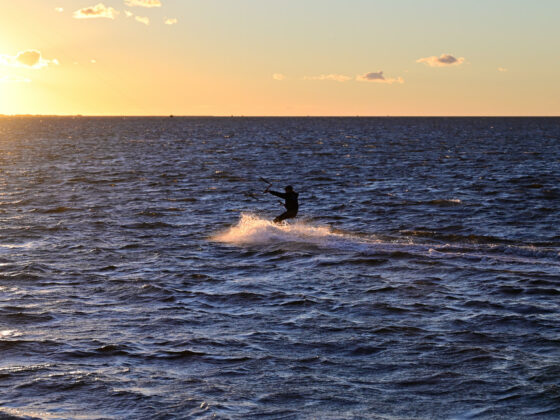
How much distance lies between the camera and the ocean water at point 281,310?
11.3 m

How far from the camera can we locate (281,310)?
53.7 ft

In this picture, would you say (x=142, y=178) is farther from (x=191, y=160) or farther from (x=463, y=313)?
(x=463, y=313)

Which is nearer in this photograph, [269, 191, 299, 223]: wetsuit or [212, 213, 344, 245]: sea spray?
[212, 213, 344, 245]: sea spray

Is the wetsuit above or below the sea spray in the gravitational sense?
above

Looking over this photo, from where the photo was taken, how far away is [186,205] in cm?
3628

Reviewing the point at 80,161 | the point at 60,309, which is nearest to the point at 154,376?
the point at 60,309

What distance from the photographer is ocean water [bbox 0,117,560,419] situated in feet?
36.9

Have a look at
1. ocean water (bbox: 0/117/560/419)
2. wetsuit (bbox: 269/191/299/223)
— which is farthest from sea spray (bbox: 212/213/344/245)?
wetsuit (bbox: 269/191/299/223)

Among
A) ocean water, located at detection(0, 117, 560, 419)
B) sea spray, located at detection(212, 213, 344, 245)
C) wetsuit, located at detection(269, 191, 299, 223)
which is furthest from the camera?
wetsuit, located at detection(269, 191, 299, 223)

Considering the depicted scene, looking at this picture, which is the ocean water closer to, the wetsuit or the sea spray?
the sea spray

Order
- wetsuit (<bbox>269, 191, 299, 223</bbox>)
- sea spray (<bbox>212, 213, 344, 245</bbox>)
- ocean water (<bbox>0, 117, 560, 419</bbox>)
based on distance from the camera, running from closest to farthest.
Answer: ocean water (<bbox>0, 117, 560, 419</bbox>) → sea spray (<bbox>212, 213, 344, 245</bbox>) → wetsuit (<bbox>269, 191, 299, 223</bbox>)

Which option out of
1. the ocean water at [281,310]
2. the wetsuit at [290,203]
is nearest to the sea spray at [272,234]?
the ocean water at [281,310]

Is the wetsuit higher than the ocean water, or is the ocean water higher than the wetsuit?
the wetsuit

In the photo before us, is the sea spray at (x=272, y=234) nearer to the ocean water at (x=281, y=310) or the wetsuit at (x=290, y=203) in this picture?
the ocean water at (x=281, y=310)
